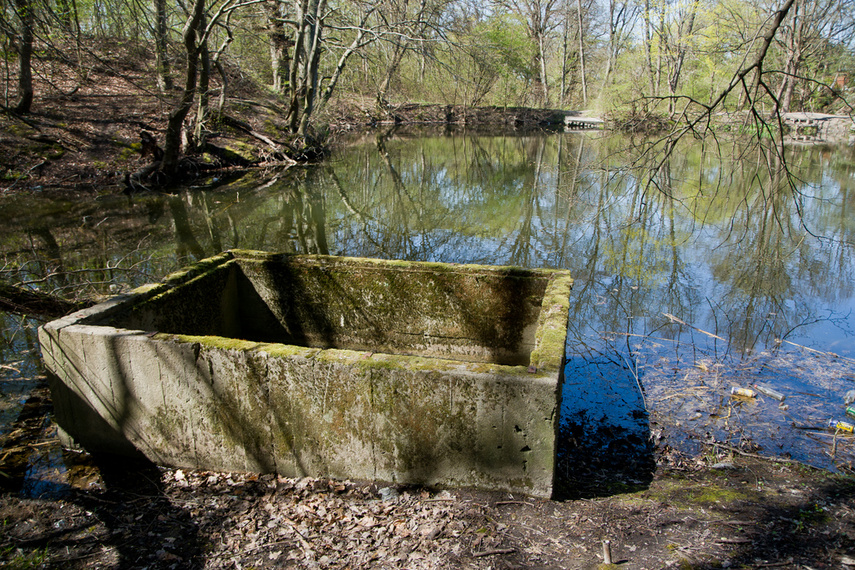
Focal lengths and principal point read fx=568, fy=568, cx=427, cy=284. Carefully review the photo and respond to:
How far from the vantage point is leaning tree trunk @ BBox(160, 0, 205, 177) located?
38.1 ft

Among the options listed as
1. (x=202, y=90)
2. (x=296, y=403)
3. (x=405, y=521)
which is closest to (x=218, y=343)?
(x=296, y=403)

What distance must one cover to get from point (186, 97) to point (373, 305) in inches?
415

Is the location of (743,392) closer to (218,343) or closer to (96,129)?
(218,343)

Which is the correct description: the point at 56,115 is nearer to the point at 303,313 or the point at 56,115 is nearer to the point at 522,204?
the point at 522,204

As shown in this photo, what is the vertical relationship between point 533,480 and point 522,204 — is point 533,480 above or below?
below

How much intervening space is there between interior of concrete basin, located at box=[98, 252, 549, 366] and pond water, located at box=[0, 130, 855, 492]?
1058 millimetres

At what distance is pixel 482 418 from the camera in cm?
350

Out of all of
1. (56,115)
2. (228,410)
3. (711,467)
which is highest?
(56,115)

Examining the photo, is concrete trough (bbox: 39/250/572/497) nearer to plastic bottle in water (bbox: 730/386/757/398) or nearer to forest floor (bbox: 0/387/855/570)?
forest floor (bbox: 0/387/855/570)

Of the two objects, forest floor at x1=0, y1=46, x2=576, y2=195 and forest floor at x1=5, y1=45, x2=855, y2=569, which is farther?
forest floor at x1=0, y1=46, x2=576, y2=195

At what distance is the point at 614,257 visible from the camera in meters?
9.99

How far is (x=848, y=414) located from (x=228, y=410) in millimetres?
5211

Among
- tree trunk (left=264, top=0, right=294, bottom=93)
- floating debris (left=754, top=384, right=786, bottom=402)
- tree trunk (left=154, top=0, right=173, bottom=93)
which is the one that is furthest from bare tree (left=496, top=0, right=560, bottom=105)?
floating debris (left=754, top=384, right=786, bottom=402)

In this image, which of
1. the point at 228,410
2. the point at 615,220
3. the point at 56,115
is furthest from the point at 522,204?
the point at 56,115
